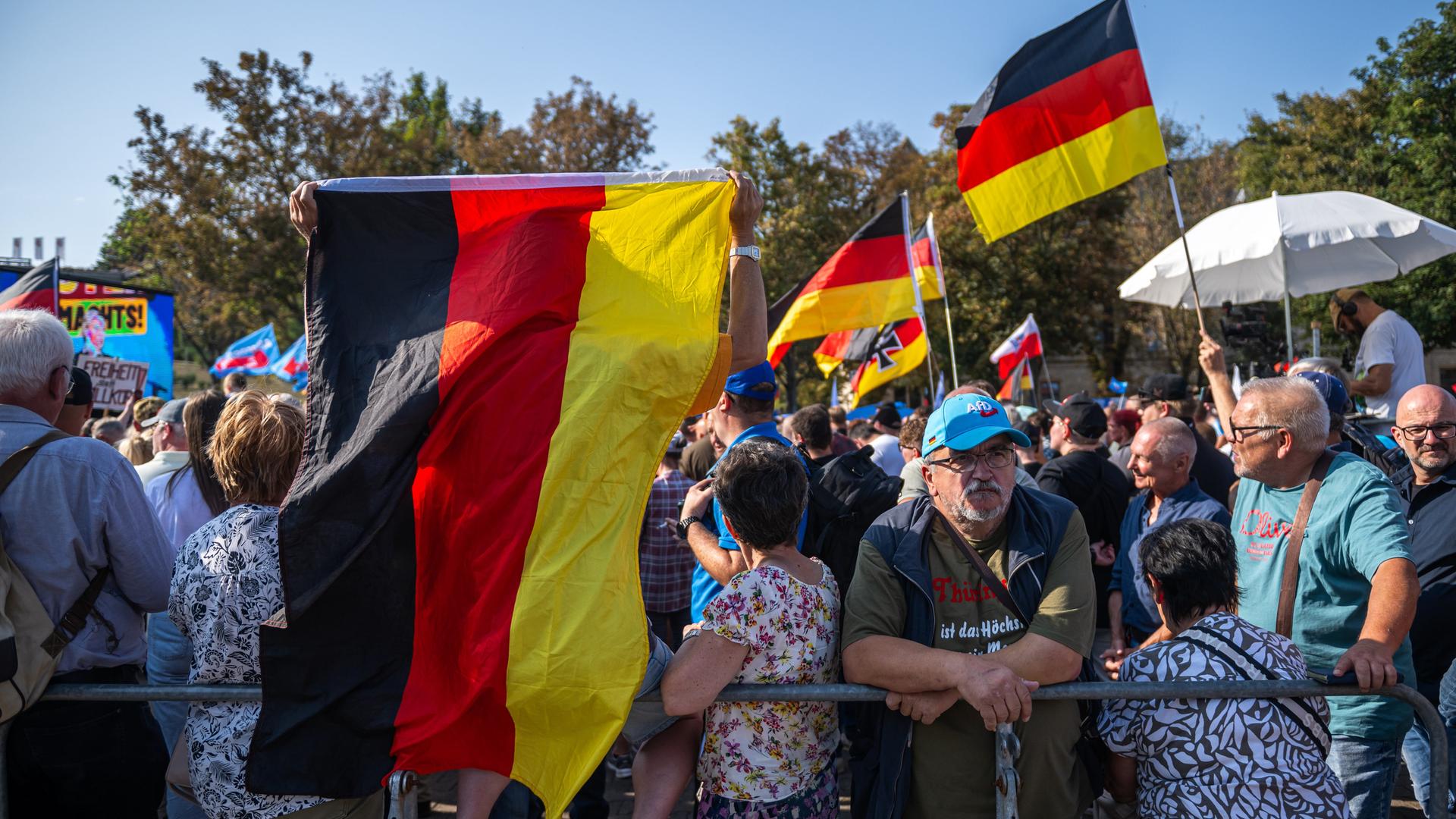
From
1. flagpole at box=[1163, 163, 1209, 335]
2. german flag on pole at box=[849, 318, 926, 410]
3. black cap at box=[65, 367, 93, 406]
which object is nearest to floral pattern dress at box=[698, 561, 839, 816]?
black cap at box=[65, 367, 93, 406]

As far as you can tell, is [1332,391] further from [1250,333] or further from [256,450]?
[1250,333]

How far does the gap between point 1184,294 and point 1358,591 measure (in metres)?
5.56

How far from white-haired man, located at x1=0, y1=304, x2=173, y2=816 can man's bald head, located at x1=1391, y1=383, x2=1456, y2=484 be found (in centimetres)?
474

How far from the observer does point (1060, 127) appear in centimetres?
609

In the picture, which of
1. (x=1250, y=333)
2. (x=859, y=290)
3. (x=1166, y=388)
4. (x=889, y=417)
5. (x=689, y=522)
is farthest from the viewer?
(x=1250, y=333)

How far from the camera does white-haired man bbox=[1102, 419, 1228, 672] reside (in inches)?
183

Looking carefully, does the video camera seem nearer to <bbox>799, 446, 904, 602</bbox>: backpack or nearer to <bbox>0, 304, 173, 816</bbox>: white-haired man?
<bbox>799, 446, 904, 602</bbox>: backpack

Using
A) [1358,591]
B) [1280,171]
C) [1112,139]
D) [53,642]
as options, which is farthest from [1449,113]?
[53,642]

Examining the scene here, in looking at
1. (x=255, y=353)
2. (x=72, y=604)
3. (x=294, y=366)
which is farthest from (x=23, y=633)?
(x=255, y=353)

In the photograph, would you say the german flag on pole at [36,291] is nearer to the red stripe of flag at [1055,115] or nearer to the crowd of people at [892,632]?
the crowd of people at [892,632]

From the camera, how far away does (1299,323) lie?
3275 centimetres

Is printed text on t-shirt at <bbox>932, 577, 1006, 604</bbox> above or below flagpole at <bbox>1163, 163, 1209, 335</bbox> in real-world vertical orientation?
below

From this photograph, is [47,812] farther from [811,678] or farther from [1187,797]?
[1187,797]

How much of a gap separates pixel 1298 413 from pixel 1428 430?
3.77ft
